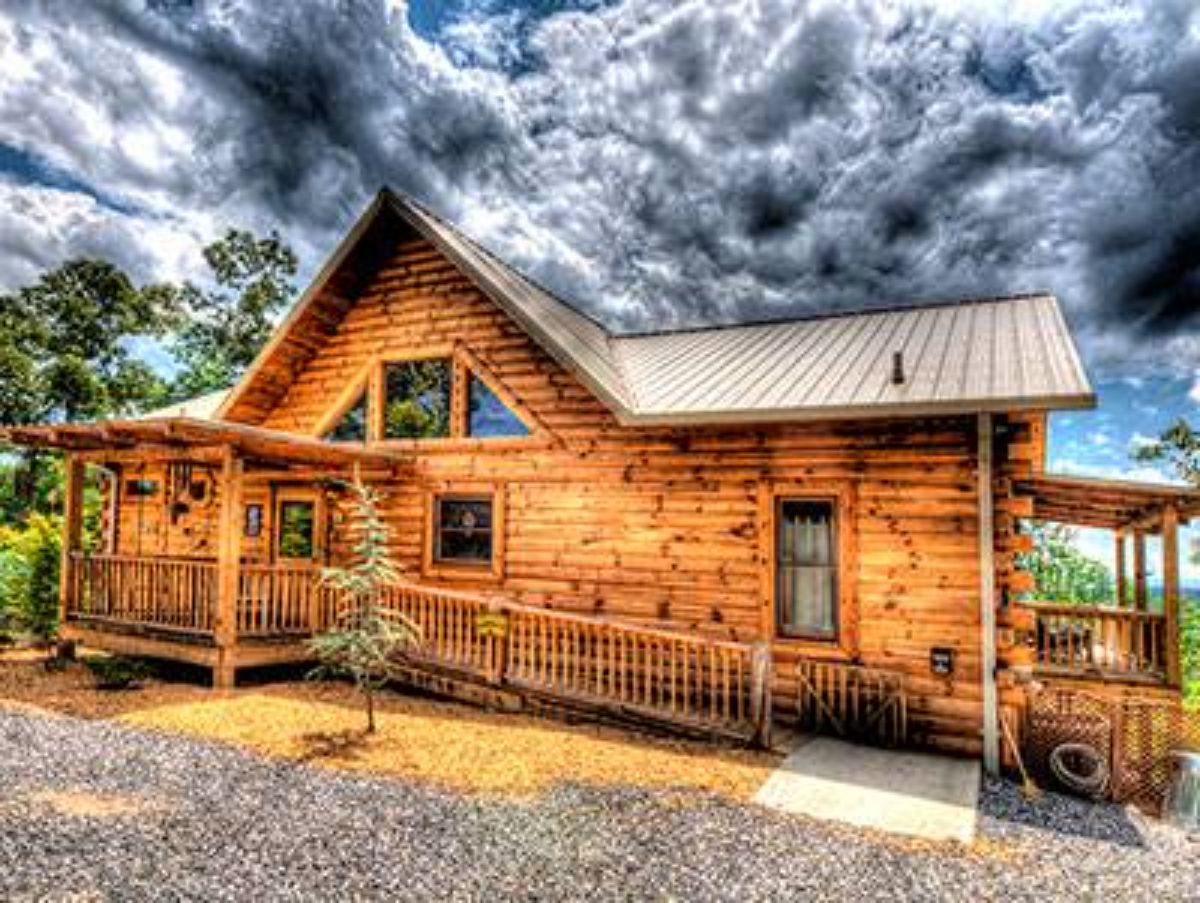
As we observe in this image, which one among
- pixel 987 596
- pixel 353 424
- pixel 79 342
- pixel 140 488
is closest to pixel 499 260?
pixel 353 424

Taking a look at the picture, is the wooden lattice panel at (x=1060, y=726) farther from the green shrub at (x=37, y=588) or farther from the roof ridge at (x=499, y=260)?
the green shrub at (x=37, y=588)

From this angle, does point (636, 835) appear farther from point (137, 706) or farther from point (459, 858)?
point (137, 706)

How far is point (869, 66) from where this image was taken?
2006 centimetres

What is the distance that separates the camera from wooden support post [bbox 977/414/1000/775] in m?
7.61

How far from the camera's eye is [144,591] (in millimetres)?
10656

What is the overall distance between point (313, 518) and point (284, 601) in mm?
2459

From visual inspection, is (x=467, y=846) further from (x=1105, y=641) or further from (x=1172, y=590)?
(x=1105, y=641)

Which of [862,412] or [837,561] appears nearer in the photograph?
[862,412]

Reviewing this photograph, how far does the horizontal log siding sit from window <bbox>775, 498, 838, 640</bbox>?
0.29 meters

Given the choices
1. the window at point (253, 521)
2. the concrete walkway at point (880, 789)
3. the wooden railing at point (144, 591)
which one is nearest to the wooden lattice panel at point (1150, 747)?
the concrete walkway at point (880, 789)

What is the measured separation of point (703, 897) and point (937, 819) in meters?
2.60

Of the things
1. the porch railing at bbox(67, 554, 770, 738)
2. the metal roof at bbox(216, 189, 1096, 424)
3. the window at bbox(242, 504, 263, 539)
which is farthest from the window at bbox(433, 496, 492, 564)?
the window at bbox(242, 504, 263, 539)

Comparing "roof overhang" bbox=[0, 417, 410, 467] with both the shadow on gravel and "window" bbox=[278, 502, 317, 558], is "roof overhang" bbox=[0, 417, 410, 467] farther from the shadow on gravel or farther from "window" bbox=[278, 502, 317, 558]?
the shadow on gravel

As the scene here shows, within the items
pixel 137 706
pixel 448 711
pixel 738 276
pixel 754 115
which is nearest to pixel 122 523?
pixel 137 706
